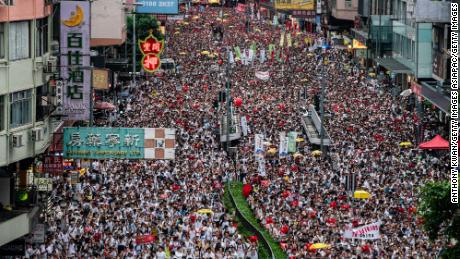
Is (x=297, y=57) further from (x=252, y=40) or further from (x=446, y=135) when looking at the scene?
(x=446, y=135)

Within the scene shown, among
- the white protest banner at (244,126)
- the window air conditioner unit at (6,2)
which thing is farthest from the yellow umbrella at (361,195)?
the white protest banner at (244,126)

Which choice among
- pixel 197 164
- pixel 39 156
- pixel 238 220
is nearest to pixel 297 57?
pixel 197 164

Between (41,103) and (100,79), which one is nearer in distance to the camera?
(41,103)

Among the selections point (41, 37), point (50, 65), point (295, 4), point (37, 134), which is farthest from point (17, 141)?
point (295, 4)

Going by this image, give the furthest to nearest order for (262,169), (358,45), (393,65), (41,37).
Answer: (358,45) → (393,65) → (262,169) → (41,37)

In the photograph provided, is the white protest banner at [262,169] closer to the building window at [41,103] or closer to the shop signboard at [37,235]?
the building window at [41,103]

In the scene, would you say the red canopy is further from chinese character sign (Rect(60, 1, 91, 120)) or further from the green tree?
the green tree

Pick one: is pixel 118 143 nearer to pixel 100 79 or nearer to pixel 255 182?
pixel 255 182
